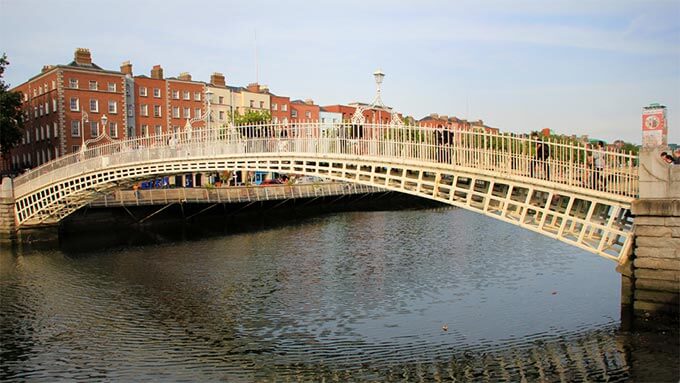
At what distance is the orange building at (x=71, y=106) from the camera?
53.8 metres

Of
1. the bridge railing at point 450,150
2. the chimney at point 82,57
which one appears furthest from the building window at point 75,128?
the bridge railing at point 450,150

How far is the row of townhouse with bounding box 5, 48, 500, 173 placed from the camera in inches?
2130

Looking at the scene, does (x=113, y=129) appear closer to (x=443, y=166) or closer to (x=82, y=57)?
(x=82, y=57)

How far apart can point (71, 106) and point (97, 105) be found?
2475 mm

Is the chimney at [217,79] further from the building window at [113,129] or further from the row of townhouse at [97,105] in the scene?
the building window at [113,129]

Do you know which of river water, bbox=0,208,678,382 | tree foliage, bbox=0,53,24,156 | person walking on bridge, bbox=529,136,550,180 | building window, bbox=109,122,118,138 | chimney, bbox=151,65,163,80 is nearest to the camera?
river water, bbox=0,208,678,382

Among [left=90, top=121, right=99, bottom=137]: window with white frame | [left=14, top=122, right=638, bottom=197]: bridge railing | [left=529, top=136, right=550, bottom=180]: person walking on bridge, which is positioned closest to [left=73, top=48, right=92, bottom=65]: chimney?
[left=90, top=121, right=99, bottom=137]: window with white frame

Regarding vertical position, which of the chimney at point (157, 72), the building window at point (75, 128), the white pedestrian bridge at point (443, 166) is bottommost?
the white pedestrian bridge at point (443, 166)

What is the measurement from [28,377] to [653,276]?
13.6 metres

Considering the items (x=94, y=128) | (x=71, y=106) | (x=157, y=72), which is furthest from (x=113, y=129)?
(x=157, y=72)

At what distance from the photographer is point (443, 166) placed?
1653 centimetres

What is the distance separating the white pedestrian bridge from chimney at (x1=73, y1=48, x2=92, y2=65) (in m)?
30.3

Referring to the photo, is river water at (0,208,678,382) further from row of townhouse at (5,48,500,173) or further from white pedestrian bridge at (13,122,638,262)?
row of townhouse at (5,48,500,173)

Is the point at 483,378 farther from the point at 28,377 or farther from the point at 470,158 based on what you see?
the point at 28,377
